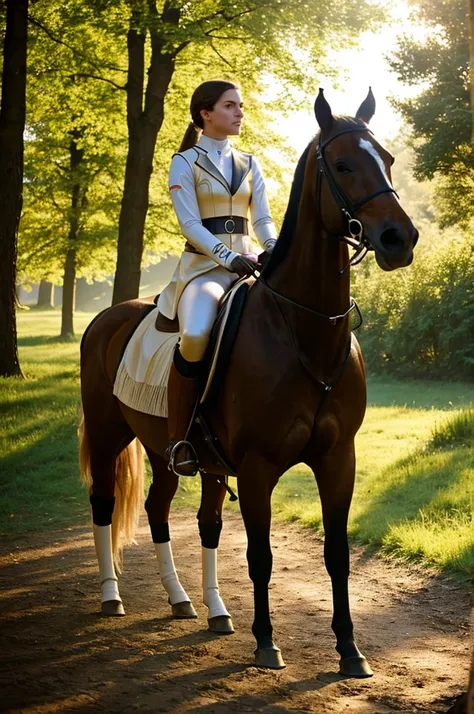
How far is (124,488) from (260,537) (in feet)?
7.11

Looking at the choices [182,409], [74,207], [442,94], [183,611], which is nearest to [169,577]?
[183,611]

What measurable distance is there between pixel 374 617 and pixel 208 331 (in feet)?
7.69

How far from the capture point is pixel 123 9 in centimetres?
1609

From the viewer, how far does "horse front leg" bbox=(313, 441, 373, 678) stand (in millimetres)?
5117

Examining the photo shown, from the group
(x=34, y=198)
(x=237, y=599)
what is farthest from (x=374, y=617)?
(x=34, y=198)

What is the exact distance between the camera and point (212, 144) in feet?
19.0

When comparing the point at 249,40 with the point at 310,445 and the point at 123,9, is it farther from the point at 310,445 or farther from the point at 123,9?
the point at 310,445

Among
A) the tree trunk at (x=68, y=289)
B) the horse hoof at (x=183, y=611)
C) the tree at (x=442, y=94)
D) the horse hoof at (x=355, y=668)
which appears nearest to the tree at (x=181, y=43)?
the tree at (x=442, y=94)

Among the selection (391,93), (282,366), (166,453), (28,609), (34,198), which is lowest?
(28,609)

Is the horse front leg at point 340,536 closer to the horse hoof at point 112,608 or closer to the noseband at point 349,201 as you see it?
the noseband at point 349,201

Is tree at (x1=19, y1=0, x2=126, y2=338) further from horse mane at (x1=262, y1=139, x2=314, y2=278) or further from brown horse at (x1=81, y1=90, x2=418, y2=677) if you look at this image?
brown horse at (x1=81, y1=90, x2=418, y2=677)

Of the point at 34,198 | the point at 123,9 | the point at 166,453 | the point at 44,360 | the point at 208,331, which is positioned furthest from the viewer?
the point at 34,198

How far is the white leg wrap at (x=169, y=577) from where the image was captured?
6.59 m

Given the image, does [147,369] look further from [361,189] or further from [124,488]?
[361,189]
